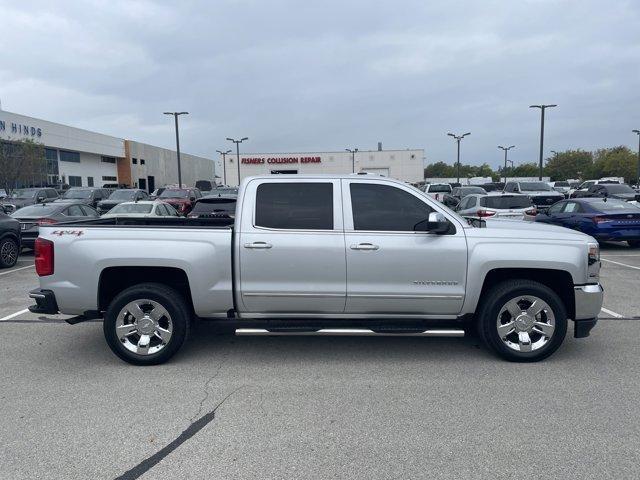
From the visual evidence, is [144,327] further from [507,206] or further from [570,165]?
[570,165]

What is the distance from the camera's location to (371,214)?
5.19 meters

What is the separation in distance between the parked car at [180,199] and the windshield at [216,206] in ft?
32.8

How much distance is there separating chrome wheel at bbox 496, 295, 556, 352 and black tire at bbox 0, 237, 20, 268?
10.8m

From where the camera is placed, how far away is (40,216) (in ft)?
42.4

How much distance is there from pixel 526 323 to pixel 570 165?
9210 cm

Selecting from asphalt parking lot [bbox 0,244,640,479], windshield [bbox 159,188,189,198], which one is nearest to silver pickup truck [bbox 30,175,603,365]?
asphalt parking lot [bbox 0,244,640,479]

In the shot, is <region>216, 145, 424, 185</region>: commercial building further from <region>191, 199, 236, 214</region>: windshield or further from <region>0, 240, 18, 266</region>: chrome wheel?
<region>0, 240, 18, 266</region>: chrome wheel

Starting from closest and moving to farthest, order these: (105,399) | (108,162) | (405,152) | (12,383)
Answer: (105,399) → (12,383) → (108,162) → (405,152)

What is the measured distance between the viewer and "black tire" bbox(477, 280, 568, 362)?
16.5ft

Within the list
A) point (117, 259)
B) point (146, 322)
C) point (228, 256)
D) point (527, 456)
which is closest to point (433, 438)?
point (527, 456)

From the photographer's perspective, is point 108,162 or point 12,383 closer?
point 12,383

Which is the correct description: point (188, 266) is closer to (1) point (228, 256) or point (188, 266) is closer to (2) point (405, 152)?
(1) point (228, 256)

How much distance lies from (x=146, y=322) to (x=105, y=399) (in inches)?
36.0

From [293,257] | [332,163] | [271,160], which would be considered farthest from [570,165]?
[293,257]
